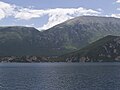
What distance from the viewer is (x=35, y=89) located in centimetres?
11888

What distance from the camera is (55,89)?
119125 mm

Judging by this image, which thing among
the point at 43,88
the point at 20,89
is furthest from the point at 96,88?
the point at 20,89

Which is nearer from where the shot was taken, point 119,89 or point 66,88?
point 119,89

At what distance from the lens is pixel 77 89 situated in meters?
117

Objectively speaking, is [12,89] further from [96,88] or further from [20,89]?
[96,88]

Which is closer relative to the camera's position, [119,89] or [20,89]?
[119,89]

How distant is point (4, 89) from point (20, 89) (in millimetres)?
7788

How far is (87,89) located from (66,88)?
10.9 m

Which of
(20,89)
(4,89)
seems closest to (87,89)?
(20,89)

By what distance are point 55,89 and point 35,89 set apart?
371 inches

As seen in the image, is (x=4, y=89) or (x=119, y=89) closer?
(x=119, y=89)

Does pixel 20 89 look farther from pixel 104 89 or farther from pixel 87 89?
pixel 104 89

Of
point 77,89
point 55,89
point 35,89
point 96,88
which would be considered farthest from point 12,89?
point 96,88

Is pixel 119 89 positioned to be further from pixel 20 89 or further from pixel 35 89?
pixel 20 89
